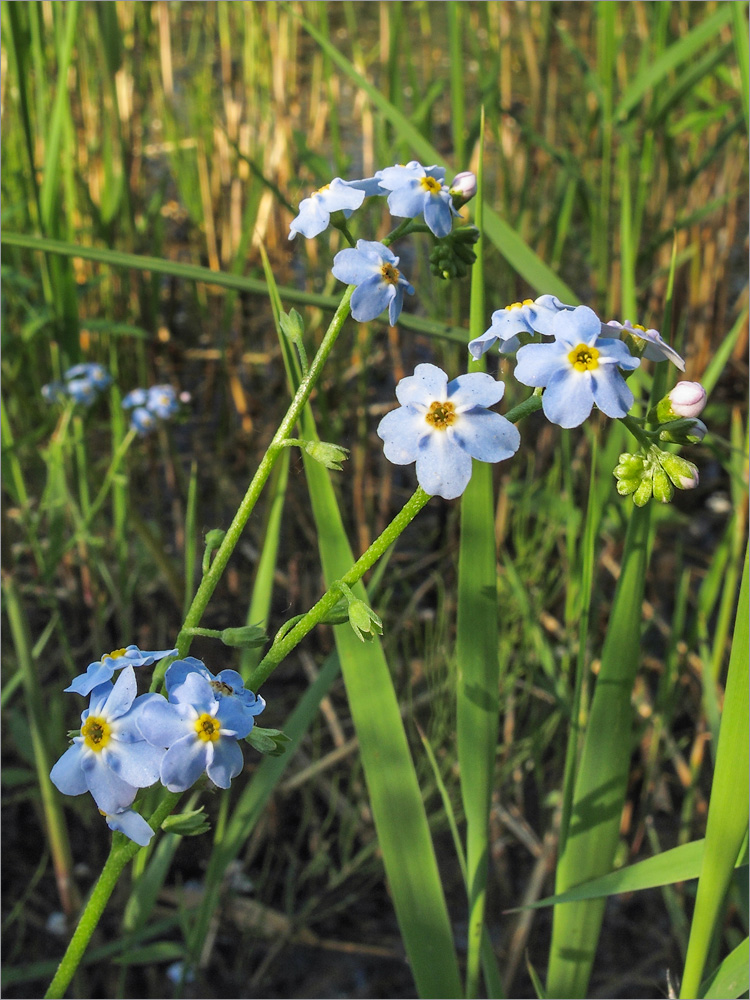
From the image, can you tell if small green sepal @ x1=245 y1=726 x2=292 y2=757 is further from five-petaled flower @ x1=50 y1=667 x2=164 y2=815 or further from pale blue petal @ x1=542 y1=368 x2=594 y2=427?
pale blue petal @ x1=542 y1=368 x2=594 y2=427

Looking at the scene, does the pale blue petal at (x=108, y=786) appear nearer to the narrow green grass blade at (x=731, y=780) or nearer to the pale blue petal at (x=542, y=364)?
the pale blue petal at (x=542, y=364)

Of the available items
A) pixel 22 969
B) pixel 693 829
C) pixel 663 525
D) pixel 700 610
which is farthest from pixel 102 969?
pixel 663 525

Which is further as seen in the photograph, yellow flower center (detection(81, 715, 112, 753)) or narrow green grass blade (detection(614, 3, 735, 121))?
narrow green grass blade (detection(614, 3, 735, 121))

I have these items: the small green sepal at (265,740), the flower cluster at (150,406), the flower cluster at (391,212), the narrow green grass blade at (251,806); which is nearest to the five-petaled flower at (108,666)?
the small green sepal at (265,740)

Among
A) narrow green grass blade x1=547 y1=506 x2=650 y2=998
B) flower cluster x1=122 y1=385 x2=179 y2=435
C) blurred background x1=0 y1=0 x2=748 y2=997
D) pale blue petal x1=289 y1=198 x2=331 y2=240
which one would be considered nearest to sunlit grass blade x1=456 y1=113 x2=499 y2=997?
narrow green grass blade x1=547 y1=506 x2=650 y2=998

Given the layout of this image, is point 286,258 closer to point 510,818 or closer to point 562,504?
point 562,504
